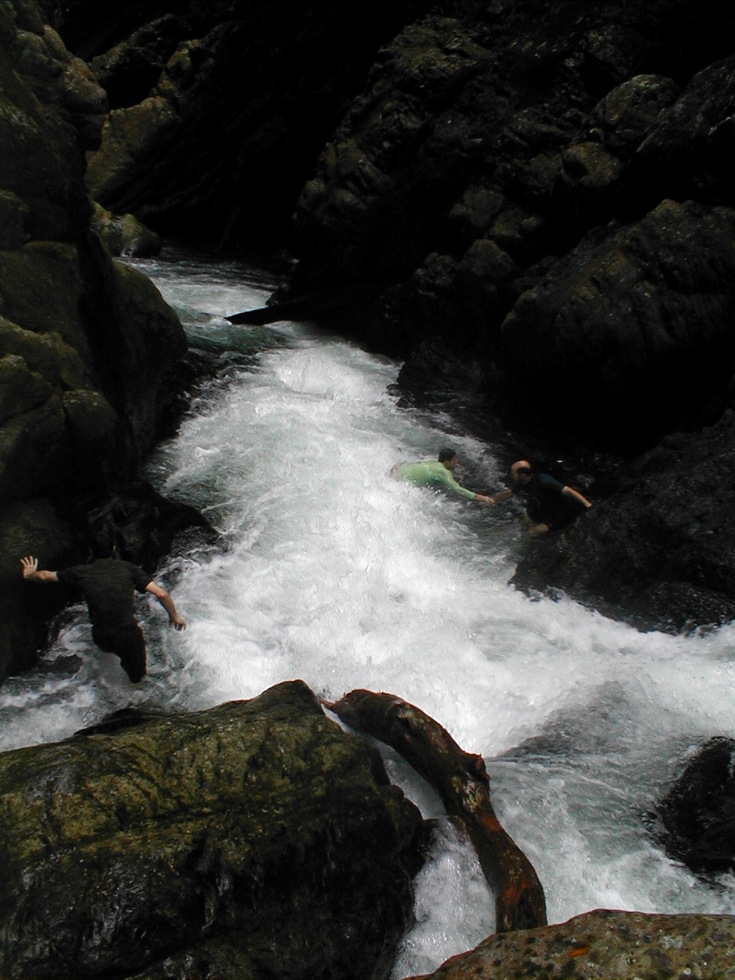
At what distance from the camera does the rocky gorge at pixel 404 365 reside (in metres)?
4.52

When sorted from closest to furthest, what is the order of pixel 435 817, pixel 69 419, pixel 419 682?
1. pixel 435 817
2. pixel 419 682
3. pixel 69 419

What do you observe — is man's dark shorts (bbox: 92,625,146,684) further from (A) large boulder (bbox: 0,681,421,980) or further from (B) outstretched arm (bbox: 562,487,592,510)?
(B) outstretched arm (bbox: 562,487,592,510)

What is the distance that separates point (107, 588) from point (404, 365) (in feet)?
26.8

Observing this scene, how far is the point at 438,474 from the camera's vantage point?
10.2 m

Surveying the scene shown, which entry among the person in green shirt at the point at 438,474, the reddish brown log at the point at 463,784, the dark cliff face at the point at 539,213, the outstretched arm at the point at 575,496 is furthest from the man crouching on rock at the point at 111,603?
the outstretched arm at the point at 575,496

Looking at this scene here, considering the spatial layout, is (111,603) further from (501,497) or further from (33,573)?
(501,497)

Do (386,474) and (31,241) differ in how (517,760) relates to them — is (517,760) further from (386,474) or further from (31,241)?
(31,241)

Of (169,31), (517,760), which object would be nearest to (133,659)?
(517,760)

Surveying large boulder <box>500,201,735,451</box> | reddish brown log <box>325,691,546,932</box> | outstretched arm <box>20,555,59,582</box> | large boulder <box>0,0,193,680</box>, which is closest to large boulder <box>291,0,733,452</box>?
large boulder <box>500,201,735,451</box>

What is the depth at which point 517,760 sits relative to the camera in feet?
21.5

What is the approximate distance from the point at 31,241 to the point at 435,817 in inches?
292

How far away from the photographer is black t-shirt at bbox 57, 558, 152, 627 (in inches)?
278

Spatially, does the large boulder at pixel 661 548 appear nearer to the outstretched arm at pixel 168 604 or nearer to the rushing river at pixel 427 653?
the rushing river at pixel 427 653

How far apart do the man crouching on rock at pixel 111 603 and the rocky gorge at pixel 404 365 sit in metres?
0.51
